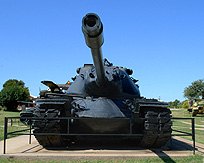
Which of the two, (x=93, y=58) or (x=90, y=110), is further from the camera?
(x=90, y=110)

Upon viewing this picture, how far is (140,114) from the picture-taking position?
267 inches

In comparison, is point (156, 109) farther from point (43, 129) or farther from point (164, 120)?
point (43, 129)

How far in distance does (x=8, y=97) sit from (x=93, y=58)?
117 ft

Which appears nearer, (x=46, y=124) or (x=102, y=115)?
(x=46, y=124)

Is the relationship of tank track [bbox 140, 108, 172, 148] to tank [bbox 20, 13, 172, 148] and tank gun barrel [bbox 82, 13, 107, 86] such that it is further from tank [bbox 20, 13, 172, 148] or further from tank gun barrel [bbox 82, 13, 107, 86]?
tank gun barrel [bbox 82, 13, 107, 86]

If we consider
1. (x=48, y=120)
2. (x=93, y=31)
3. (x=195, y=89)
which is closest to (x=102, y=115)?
(x=48, y=120)

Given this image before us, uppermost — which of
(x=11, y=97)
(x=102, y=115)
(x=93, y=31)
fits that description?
(x=93, y=31)

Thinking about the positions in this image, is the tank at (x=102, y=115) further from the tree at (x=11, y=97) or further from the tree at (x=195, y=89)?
the tree at (x=195, y=89)

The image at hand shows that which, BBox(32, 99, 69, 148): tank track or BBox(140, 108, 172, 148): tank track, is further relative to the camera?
BBox(140, 108, 172, 148): tank track

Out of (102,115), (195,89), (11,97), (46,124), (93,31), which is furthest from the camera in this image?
(195,89)

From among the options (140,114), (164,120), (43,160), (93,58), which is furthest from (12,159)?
(164,120)

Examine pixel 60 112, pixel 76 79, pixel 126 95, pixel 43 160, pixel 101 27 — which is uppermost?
pixel 101 27

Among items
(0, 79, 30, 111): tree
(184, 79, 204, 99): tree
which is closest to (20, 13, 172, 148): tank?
(0, 79, 30, 111): tree

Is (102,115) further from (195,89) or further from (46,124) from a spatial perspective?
(195,89)
